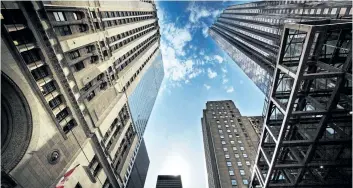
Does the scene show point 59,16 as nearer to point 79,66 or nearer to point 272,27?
point 79,66

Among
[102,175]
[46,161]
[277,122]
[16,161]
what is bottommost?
[102,175]

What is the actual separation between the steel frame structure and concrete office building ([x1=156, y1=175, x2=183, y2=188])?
133 metres

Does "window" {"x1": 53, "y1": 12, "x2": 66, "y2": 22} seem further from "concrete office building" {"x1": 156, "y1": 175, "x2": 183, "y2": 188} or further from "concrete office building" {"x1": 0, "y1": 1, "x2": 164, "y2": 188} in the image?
"concrete office building" {"x1": 156, "y1": 175, "x2": 183, "y2": 188}

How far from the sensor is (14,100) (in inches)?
775

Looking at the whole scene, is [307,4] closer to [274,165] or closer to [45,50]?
[274,165]

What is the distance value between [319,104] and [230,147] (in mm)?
51911

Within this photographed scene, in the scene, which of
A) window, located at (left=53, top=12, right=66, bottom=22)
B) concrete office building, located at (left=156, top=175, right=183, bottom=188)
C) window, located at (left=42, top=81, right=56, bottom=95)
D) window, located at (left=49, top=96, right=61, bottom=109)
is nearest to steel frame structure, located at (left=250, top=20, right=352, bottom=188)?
window, located at (left=49, top=96, right=61, bottom=109)

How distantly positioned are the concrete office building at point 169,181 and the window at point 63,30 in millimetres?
139543

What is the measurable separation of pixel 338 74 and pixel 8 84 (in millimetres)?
27666

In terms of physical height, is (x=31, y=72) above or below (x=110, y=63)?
above

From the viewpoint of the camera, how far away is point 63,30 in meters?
28.9

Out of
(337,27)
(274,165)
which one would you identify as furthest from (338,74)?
(274,165)

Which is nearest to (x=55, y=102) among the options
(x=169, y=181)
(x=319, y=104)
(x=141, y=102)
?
(x=319, y=104)

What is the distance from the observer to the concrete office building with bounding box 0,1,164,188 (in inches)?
774
